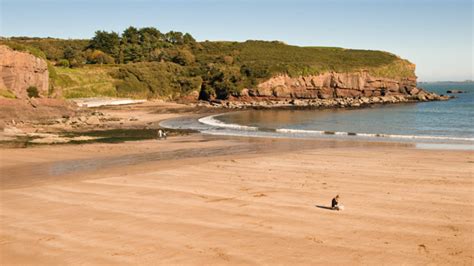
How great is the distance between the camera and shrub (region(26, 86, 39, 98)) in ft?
163

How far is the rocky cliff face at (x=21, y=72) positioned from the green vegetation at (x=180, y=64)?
643 centimetres

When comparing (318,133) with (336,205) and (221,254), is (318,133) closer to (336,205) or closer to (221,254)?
(336,205)

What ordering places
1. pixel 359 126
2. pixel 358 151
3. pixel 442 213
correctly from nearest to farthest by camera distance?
1. pixel 442 213
2. pixel 358 151
3. pixel 359 126

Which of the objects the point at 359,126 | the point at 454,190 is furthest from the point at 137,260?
the point at 359,126

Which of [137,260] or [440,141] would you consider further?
[440,141]

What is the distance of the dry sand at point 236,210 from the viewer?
9.33m

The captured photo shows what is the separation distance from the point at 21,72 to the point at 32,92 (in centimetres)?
253

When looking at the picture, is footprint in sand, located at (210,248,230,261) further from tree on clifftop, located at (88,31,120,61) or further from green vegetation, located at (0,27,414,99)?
tree on clifftop, located at (88,31,120,61)

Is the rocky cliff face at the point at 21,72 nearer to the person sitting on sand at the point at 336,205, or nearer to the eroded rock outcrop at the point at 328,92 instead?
the eroded rock outcrop at the point at 328,92

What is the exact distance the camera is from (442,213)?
12.3 meters

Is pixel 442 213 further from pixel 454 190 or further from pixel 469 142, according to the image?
pixel 469 142

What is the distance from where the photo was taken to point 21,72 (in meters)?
48.8

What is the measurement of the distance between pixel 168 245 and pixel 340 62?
9461 centimetres

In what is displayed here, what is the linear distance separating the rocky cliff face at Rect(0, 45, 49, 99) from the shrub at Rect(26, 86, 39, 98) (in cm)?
37
